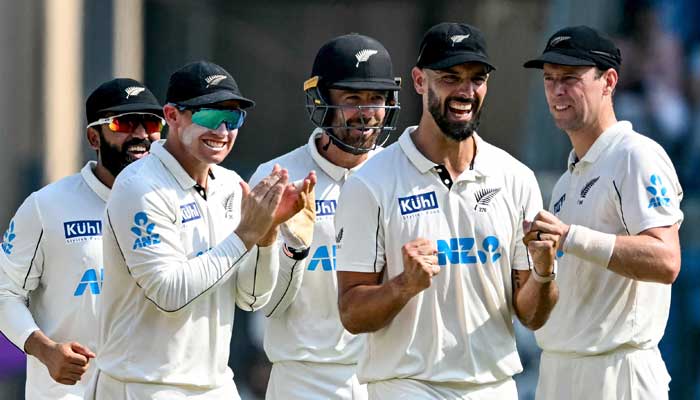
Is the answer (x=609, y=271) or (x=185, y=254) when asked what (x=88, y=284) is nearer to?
(x=185, y=254)

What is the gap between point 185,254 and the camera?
5305 mm

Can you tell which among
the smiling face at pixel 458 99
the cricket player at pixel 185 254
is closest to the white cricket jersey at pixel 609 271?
the smiling face at pixel 458 99

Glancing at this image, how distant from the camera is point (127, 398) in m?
5.26

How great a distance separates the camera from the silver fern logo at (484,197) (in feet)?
17.1

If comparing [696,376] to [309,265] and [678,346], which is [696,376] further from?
[309,265]

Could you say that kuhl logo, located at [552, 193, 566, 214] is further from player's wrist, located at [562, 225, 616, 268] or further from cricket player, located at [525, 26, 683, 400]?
player's wrist, located at [562, 225, 616, 268]

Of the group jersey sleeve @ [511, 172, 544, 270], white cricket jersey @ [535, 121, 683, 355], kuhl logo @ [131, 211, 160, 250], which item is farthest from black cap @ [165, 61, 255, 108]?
white cricket jersey @ [535, 121, 683, 355]

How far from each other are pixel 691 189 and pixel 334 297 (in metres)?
4.55

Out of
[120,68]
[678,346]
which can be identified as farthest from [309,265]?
[120,68]

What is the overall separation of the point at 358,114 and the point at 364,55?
0.86ft

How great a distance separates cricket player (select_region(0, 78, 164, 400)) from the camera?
6.03 meters

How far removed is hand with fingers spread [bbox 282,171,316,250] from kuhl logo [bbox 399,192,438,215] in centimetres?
34

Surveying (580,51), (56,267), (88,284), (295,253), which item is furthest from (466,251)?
(56,267)

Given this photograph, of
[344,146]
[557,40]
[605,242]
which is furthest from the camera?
[344,146]
